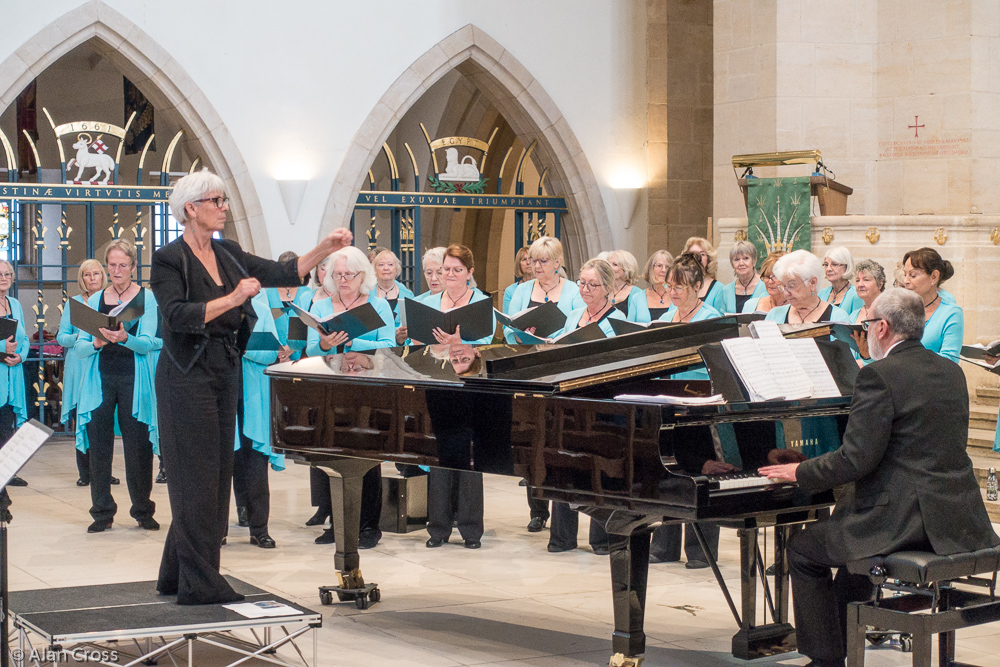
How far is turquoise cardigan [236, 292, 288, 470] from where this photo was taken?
21.1ft

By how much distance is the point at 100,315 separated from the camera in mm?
6535

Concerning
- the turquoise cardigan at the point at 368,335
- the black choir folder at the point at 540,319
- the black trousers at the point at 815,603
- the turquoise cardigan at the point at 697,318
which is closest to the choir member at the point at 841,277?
the turquoise cardigan at the point at 697,318

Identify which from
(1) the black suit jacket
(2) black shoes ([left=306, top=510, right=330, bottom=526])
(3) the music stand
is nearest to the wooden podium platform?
(2) black shoes ([left=306, top=510, right=330, bottom=526])

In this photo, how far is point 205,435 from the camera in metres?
4.16

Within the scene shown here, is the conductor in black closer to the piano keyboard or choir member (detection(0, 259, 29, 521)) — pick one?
the piano keyboard

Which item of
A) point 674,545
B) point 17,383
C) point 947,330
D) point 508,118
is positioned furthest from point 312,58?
point 947,330

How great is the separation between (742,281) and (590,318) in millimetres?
1970

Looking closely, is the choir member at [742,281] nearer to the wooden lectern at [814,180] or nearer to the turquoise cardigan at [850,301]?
the turquoise cardigan at [850,301]

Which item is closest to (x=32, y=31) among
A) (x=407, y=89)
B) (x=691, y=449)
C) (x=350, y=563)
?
(x=407, y=89)

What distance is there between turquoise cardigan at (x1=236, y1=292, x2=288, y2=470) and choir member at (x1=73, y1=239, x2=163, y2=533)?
1.63 feet

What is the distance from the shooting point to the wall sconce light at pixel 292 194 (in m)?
10.9

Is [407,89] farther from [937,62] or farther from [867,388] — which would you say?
[867,388]

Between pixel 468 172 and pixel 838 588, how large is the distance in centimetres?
821

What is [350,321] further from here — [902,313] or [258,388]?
[902,313]
